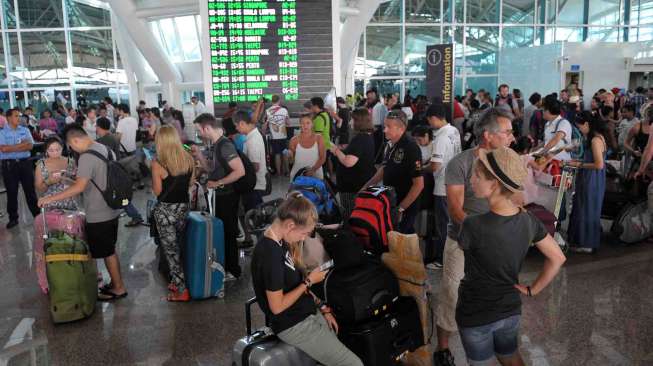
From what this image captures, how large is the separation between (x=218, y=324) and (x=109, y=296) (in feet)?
4.16

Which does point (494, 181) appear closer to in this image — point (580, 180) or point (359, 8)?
point (580, 180)

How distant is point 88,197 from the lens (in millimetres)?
4375

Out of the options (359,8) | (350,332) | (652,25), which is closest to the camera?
(350,332)

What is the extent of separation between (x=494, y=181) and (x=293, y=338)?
3.86 ft

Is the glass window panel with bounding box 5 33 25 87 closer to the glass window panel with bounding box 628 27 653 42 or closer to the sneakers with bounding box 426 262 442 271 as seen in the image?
the sneakers with bounding box 426 262 442 271

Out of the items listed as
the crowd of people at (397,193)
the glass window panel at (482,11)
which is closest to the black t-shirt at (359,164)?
the crowd of people at (397,193)

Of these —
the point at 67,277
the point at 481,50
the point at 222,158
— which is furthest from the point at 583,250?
the point at 481,50

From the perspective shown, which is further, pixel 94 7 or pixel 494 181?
pixel 94 7

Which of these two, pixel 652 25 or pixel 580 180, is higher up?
pixel 652 25

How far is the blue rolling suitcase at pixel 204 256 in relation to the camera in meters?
4.45

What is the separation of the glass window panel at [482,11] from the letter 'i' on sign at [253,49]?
13294 millimetres

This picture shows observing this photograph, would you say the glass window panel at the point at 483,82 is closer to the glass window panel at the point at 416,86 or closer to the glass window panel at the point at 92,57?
the glass window panel at the point at 416,86

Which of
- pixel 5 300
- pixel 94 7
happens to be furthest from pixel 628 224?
pixel 94 7

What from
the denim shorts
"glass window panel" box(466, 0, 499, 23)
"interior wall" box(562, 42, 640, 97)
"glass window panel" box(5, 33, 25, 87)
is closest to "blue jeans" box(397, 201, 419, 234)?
the denim shorts
